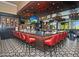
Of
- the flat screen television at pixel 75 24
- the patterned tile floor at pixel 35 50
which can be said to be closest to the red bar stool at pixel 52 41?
the patterned tile floor at pixel 35 50

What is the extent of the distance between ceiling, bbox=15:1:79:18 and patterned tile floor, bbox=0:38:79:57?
0.93 m

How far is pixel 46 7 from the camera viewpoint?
3713mm

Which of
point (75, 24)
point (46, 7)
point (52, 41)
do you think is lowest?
point (52, 41)

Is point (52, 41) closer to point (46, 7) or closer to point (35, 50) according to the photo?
point (35, 50)

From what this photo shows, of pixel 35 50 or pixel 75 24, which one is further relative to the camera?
pixel 35 50

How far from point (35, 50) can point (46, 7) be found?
1.31 metres

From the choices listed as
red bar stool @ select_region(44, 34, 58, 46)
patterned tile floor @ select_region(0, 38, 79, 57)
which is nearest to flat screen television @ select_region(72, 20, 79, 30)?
patterned tile floor @ select_region(0, 38, 79, 57)

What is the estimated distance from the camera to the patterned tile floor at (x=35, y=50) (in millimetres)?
3650

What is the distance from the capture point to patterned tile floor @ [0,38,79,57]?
3.65m

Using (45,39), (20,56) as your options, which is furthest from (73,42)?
(20,56)

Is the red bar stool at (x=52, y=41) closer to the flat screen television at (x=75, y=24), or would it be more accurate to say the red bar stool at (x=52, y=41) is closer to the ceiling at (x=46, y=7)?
the flat screen television at (x=75, y=24)

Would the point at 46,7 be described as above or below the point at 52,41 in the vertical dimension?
above

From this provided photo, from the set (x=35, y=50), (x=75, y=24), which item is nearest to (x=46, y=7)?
(x=75, y=24)

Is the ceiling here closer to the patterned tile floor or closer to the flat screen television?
the flat screen television
